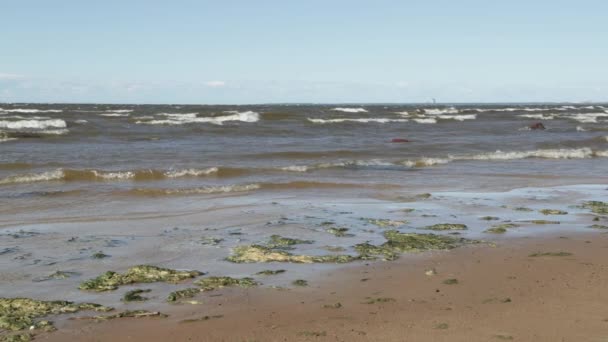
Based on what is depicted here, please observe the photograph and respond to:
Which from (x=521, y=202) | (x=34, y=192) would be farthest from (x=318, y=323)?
(x=34, y=192)

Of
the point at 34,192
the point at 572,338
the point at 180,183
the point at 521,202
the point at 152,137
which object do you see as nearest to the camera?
the point at 572,338

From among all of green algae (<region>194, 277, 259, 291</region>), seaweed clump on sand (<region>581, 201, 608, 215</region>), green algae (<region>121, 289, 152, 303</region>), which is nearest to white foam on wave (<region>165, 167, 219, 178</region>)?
seaweed clump on sand (<region>581, 201, 608, 215</region>)

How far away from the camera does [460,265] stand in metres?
7.08

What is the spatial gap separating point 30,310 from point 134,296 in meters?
0.84

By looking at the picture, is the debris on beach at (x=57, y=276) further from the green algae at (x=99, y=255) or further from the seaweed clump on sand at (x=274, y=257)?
the seaweed clump on sand at (x=274, y=257)

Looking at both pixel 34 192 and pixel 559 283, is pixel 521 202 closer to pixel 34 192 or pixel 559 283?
pixel 559 283

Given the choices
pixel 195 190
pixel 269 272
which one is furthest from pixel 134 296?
pixel 195 190

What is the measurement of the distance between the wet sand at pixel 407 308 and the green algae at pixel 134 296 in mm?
391

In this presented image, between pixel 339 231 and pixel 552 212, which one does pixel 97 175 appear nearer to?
pixel 339 231

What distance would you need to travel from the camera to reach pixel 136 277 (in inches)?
257

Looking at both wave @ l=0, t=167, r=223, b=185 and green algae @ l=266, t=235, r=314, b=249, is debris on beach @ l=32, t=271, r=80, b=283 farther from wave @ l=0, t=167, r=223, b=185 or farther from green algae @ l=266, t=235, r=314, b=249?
wave @ l=0, t=167, r=223, b=185

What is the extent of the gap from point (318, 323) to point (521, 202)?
7464 mm

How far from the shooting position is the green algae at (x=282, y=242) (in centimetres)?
798

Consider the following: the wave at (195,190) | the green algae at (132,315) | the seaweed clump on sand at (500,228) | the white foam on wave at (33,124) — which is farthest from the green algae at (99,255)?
the white foam on wave at (33,124)
